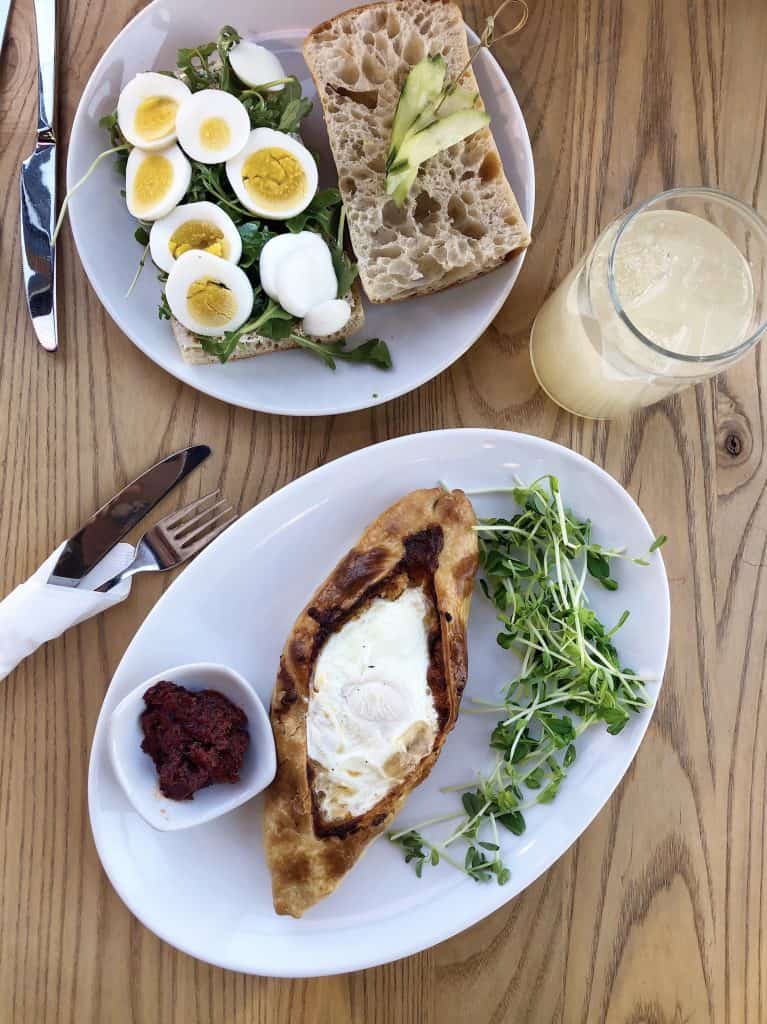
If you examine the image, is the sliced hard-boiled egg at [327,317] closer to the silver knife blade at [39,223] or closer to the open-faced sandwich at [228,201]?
the open-faced sandwich at [228,201]

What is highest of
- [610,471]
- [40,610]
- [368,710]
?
[40,610]

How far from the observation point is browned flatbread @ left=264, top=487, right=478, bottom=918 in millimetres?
1613

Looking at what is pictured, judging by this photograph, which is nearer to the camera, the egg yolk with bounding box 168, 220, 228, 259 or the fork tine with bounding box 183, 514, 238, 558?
the egg yolk with bounding box 168, 220, 228, 259

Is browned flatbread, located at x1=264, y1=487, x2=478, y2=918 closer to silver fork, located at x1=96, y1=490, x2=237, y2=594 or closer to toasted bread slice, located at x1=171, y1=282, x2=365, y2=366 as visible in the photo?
silver fork, located at x1=96, y1=490, x2=237, y2=594

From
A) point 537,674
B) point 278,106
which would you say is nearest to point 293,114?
point 278,106

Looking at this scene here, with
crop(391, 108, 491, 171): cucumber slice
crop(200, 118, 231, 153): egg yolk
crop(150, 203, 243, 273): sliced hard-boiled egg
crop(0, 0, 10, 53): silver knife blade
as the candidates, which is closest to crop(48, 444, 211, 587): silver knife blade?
crop(150, 203, 243, 273): sliced hard-boiled egg

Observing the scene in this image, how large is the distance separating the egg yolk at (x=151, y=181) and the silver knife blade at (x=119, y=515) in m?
0.48

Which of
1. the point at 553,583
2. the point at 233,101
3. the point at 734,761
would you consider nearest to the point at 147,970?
the point at 553,583

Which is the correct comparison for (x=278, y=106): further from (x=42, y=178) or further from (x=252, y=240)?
(x=42, y=178)

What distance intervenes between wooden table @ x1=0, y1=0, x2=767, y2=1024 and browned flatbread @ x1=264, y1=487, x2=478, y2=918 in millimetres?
303

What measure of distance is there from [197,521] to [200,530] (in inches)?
1.0

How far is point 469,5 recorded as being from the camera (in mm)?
1831

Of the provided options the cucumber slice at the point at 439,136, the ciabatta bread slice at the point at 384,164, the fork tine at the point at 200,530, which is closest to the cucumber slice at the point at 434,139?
the cucumber slice at the point at 439,136

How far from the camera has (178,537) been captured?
1.76 metres
